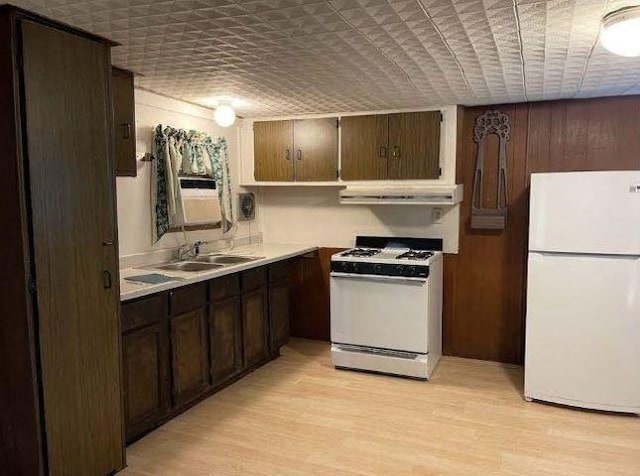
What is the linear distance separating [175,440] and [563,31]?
2880mm

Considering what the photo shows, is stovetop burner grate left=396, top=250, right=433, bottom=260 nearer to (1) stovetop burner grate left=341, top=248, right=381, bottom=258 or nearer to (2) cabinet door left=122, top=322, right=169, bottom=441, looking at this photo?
(1) stovetop burner grate left=341, top=248, right=381, bottom=258

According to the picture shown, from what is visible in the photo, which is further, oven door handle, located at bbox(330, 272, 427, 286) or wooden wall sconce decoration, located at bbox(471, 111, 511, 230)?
wooden wall sconce decoration, located at bbox(471, 111, 511, 230)

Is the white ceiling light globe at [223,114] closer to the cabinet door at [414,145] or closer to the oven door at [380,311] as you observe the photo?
the cabinet door at [414,145]

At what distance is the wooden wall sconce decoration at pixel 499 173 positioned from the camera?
13.1 feet

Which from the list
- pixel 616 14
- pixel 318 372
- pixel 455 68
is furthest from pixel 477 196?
pixel 616 14

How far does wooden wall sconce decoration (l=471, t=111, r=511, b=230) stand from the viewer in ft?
13.1

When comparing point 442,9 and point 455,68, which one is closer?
point 442,9

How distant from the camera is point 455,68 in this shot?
9.18 ft

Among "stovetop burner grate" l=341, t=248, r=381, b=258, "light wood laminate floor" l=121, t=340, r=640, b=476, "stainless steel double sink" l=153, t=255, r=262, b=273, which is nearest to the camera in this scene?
"light wood laminate floor" l=121, t=340, r=640, b=476

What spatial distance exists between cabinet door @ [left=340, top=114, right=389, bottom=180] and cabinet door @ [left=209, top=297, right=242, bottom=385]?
1474 mm

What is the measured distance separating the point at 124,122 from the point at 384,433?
2.41 metres

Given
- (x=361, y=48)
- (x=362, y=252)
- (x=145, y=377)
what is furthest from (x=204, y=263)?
(x=361, y=48)

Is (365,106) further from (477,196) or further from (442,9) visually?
(442,9)

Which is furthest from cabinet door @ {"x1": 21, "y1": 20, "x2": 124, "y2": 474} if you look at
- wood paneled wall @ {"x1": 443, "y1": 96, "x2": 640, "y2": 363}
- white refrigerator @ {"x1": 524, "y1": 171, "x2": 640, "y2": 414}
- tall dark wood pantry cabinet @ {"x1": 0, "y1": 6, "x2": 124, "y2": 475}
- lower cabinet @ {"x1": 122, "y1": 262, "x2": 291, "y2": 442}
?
wood paneled wall @ {"x1": 443, "y1": 96, "x2": 640, "y2": 363}
